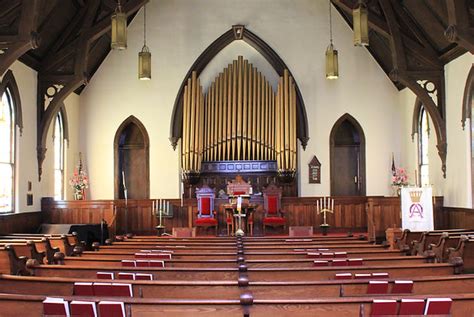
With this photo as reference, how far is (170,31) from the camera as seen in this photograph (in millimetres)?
17297

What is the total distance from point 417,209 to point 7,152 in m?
8.85

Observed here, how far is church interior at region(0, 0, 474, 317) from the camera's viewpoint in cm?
1333

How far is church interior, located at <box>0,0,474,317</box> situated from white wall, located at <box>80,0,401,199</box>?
4 centimetres

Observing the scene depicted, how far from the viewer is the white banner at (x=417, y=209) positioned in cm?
1059

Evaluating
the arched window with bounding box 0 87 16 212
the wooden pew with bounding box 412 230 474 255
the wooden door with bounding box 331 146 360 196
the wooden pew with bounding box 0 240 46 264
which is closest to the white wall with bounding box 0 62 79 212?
the arched window with bounding box 0 87 16 212

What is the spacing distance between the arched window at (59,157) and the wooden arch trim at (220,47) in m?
3.06

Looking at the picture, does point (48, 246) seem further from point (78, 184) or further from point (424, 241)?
point (78, 184)

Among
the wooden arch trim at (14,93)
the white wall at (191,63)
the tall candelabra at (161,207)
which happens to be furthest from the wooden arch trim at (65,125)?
the tall candelabra at (161,207)

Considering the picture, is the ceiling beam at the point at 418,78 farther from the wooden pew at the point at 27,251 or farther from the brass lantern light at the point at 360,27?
the wooden pew at the point at 27,251

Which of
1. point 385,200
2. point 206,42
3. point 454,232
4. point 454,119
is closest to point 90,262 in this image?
point 454,232

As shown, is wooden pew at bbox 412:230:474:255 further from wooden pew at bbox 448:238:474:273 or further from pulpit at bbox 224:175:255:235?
pulpit at bbox 224:175:255:235

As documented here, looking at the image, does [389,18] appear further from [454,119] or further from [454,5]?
[454,5]

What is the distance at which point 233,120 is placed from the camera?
54.1ft

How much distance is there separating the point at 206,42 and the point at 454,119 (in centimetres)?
738
